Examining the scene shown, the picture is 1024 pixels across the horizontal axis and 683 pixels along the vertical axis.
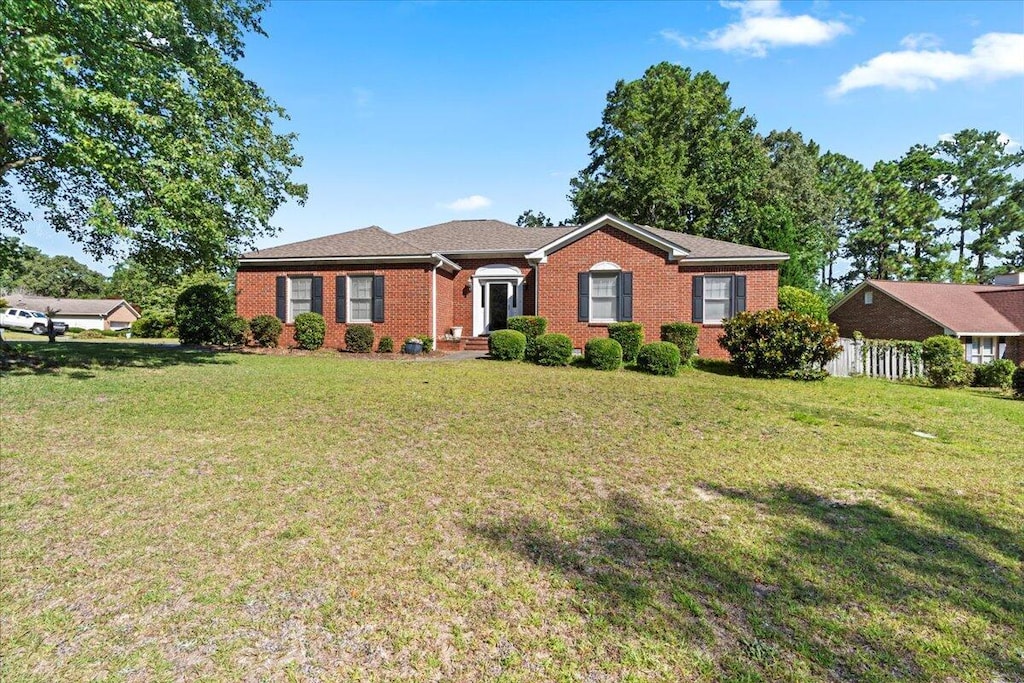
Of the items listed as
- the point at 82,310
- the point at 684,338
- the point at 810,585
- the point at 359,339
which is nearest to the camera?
the point at 810,585

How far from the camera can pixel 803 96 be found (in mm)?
12117

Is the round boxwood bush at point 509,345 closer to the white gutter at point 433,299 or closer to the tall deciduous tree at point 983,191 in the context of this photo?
the white gutter at point 433,299

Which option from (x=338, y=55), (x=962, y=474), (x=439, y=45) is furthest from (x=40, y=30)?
(x=962, y=474)

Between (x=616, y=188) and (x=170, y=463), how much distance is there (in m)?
28.8

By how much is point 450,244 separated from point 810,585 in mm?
17060

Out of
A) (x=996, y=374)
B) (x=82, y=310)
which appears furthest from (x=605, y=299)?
(x=82, y=310)

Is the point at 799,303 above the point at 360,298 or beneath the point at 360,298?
beneath

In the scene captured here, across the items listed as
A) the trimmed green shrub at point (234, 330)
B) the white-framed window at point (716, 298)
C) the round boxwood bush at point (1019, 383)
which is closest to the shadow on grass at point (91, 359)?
the trimmed green shrub at point (234, 330)

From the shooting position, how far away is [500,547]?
3521 millimetres

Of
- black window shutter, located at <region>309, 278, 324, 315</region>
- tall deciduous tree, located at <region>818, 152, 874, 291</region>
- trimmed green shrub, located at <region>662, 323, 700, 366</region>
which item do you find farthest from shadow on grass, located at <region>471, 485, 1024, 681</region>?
tall deciduous tree, located at <region>818, 152, 874, 291</region>

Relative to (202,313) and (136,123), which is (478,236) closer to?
(202,313)

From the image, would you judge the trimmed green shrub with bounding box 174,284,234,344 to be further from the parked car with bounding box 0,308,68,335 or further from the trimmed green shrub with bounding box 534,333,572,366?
the parked car with bounding box 0,308,68,335

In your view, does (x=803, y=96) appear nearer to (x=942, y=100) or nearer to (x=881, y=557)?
(x=942, y=100)

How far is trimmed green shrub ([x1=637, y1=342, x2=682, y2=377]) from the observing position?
12273 mm
